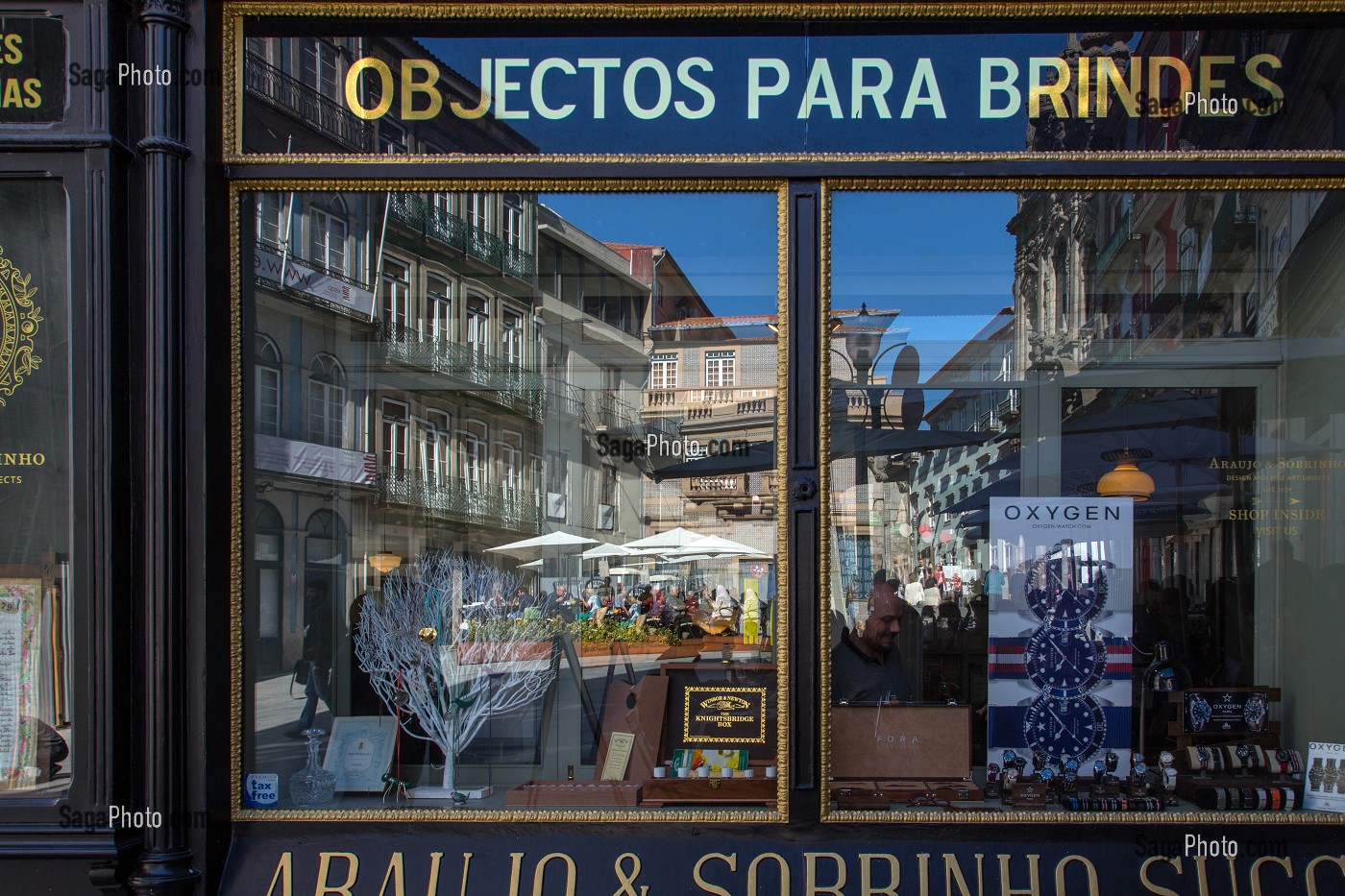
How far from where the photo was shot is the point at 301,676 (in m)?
4.90

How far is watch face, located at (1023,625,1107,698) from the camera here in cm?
512

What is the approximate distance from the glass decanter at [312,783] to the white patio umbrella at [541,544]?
150cm

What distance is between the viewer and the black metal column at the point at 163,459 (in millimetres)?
4172

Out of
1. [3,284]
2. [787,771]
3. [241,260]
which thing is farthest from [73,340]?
[787,771]

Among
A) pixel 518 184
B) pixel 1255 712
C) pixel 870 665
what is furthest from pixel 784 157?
pixel 1255 712

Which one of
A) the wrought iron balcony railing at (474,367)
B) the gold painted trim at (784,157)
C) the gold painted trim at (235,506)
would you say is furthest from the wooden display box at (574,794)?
the gold painted trim at (784,157)

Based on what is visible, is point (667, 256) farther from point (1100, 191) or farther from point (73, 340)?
point (73, 340)

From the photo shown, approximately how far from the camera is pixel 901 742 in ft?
15.6

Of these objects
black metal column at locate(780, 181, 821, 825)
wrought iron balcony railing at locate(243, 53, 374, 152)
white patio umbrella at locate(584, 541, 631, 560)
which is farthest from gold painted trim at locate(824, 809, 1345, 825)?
wrought iron balcony railing at locate(243, 53, 374, 152)

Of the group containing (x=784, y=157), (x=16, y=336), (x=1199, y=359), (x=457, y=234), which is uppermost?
(x=784, y=157)

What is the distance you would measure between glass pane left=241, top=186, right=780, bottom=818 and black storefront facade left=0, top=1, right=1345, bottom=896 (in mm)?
30

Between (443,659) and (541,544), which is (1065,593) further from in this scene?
(443,659)

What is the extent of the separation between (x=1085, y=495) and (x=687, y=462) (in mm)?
2159

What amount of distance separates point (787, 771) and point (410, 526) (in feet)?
8.42
